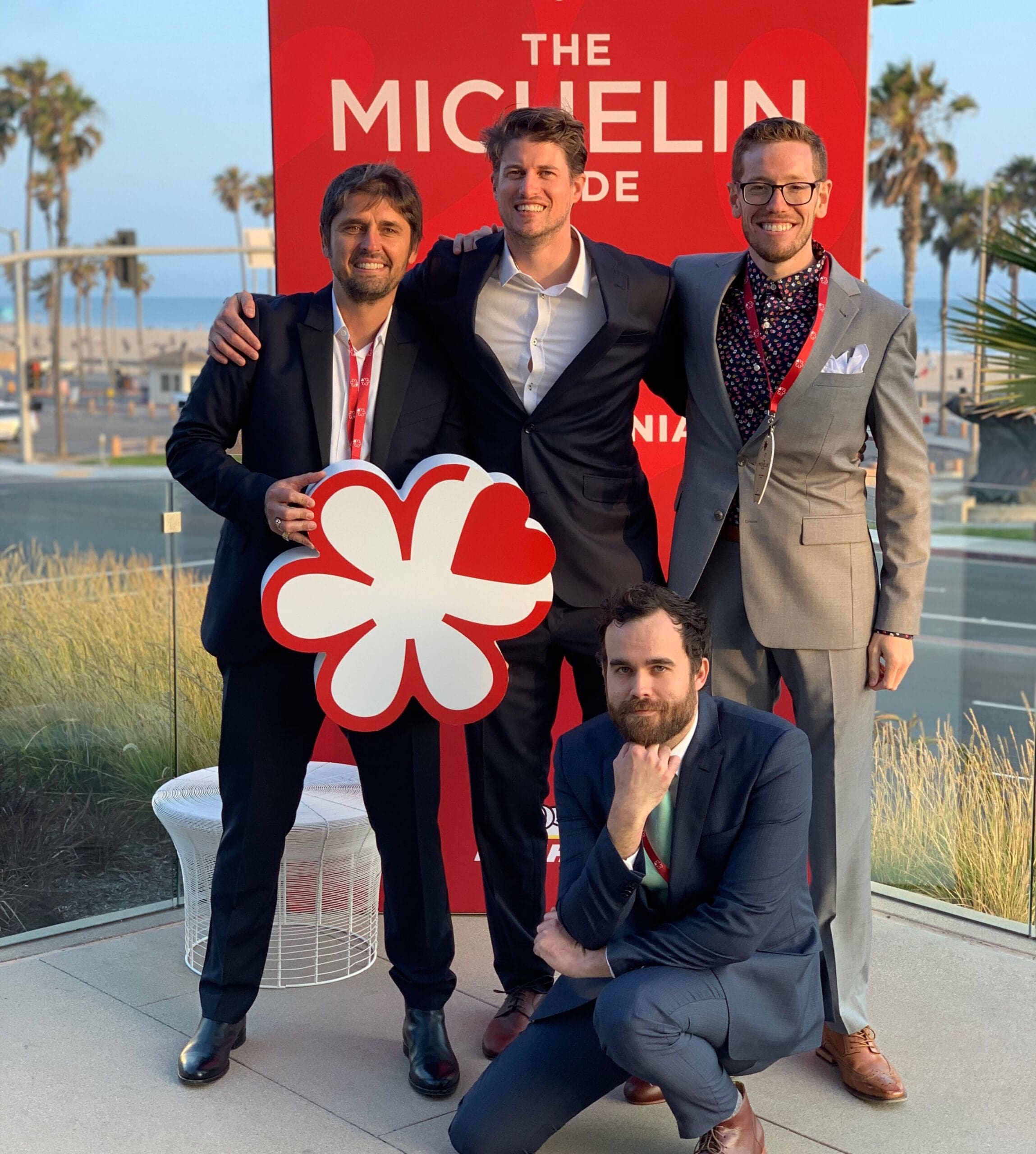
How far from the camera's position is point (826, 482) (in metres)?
3.10

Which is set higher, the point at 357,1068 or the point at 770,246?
the point at 770,246

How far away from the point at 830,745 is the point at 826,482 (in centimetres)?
57

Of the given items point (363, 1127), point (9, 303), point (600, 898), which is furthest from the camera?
point (9, 303)

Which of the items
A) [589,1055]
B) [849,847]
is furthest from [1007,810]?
[589,1055]

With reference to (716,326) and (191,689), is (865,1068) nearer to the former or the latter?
(716,326)

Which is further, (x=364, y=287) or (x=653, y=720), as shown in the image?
(x=364, y=287)

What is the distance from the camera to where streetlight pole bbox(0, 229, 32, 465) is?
34.2 metres

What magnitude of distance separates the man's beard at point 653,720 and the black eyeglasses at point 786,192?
39.7 inches

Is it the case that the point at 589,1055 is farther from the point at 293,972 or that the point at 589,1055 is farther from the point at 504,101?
the point at 504,101

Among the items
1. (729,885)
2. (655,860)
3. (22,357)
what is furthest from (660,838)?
(22,357)

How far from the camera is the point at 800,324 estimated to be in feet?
9.98

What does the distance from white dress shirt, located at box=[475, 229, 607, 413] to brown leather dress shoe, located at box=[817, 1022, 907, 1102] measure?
5.06ft

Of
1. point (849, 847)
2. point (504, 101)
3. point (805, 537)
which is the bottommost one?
point (849, 847)

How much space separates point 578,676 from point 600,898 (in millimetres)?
705
